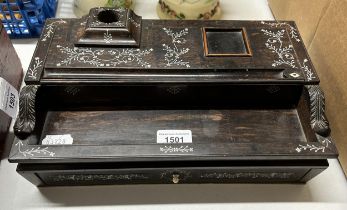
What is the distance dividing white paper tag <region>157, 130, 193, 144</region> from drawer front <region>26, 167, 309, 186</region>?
0.29 feet

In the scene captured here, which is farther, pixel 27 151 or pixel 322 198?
pixel 322 198

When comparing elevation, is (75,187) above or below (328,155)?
below

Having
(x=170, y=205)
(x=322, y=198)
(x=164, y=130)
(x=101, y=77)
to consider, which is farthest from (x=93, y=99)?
(x=322, y=198)

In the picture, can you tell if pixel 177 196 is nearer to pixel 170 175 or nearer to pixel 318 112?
pixel 170 175

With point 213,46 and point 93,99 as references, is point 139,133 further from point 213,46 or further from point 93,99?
point 213,46

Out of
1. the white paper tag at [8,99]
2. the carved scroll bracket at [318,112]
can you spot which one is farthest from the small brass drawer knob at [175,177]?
the white paper tag at [8,99]

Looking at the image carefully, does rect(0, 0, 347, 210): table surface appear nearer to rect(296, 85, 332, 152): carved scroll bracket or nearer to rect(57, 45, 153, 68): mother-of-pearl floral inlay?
rect(296, 85, 332, 152): carved scroll bracket

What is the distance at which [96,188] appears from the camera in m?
1.00

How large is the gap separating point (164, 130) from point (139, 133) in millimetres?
71

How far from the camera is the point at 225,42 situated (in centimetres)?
106

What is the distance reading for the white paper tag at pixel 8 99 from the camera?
970 mm

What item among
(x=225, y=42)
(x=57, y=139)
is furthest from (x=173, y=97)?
(x=57, y=139)

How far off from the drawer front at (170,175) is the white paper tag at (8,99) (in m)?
0.20

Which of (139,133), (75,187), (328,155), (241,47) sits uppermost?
(241,47)
